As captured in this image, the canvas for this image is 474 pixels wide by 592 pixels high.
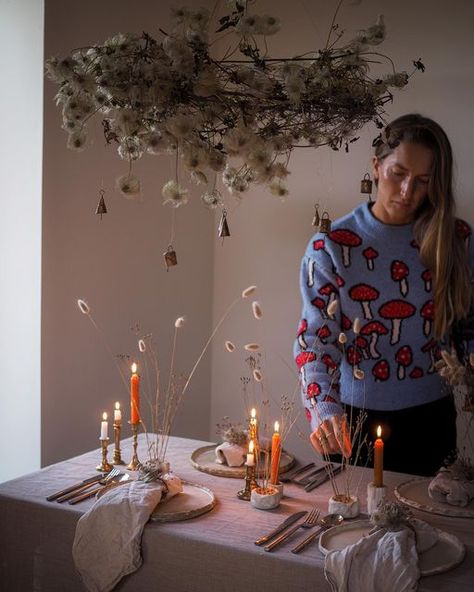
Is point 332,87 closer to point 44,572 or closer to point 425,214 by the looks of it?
point 425,214

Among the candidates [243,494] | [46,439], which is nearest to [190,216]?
[46,439]

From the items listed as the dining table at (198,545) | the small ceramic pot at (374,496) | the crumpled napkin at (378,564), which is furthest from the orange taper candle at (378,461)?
the crumpled napkin at (378,564)

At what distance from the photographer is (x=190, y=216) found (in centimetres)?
366

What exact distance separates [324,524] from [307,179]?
2.09m

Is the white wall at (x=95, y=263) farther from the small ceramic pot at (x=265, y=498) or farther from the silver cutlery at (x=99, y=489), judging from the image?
the small ceramic pot at (x=265, y=498)

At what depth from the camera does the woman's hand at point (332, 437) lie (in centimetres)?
194

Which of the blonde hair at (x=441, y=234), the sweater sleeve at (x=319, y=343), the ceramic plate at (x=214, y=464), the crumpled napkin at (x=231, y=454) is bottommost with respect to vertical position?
the ceramic plate at (x=214, y=464)

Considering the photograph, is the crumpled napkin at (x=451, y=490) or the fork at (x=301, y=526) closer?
the fork at (x=301, y=526)

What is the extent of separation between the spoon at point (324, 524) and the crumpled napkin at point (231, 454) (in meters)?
0.42

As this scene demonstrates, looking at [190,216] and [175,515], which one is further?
[190,216]

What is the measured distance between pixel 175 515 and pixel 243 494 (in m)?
0.24

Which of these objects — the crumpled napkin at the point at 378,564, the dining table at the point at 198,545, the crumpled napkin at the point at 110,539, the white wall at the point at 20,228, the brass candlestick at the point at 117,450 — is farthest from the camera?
the white wall at the point at 20,228

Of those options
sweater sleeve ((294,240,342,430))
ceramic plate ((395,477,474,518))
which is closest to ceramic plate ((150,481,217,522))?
sweater sleeve ((294,240,342,430))

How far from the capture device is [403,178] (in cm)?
228
